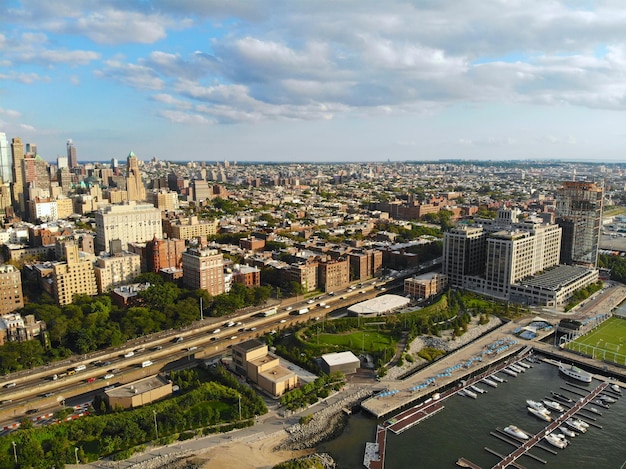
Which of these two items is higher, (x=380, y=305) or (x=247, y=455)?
(x=380, y=305)

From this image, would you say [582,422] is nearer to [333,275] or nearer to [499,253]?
[499,253]

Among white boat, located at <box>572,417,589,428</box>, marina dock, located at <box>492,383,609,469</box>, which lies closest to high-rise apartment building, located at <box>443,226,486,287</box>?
marina dock, located at <box>492,383,609,469</box>

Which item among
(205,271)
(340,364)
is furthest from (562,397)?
(205,271)

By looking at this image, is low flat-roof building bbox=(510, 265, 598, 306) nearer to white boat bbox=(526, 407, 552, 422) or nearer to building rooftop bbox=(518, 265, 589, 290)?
building rooftop bbox=(518, 265, 589, 290)

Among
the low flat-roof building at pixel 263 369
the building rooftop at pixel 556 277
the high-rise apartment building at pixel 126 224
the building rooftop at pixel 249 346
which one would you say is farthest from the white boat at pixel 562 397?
the high-rise apartment building at pixel 126 224

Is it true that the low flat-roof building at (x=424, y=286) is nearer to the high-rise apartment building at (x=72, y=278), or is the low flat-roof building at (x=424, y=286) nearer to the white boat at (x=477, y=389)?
the white boat at (x=477, y=389)
